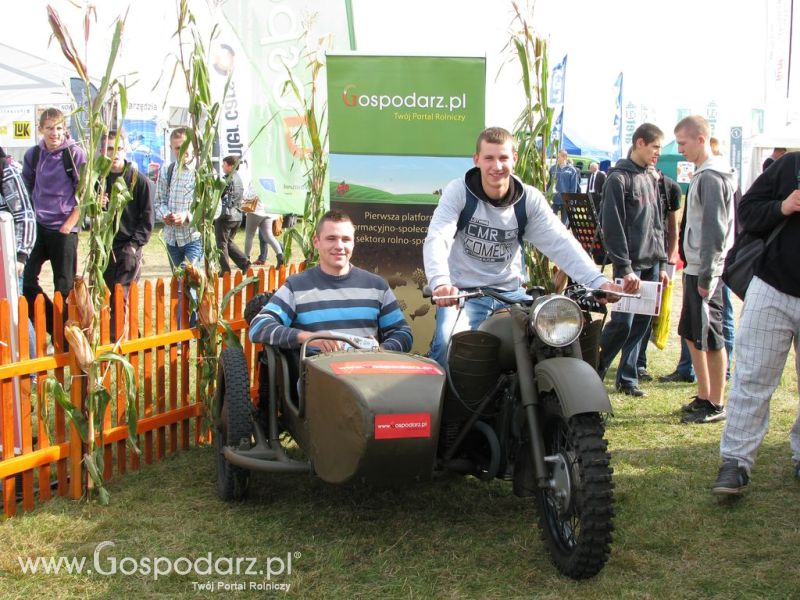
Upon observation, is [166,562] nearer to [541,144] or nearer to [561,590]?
[561,590]

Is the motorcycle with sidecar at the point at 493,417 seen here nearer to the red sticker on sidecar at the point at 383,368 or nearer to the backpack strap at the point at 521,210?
the red sticker on sidecar at the point at 383,368

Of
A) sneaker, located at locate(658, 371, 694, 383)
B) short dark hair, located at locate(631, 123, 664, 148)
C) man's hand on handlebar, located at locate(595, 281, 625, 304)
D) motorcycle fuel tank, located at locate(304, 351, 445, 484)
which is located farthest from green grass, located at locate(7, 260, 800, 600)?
short dark hair, located at locate(631, 123, 664, 148)

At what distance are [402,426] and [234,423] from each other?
46.6 inches

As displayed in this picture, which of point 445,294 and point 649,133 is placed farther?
point 649,133

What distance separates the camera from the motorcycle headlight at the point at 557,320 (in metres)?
3.36

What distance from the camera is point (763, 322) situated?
416 cm

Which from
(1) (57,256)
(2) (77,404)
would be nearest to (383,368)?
(2) (77,404)

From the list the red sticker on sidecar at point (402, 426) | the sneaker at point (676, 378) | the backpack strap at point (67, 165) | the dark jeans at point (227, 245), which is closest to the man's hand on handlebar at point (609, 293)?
the red sticker on sidecar at point (402, 426)

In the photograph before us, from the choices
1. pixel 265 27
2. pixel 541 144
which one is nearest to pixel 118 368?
pixel 541 144

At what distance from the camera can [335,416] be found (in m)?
3.50

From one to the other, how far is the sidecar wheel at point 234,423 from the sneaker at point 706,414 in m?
3.25

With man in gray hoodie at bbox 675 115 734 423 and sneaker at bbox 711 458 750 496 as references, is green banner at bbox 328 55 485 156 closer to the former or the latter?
man in gray hoodie at bbox 675 115 734 423

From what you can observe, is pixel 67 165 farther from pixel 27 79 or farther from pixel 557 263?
pixel 27 79

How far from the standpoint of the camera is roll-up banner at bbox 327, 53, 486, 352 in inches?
230
